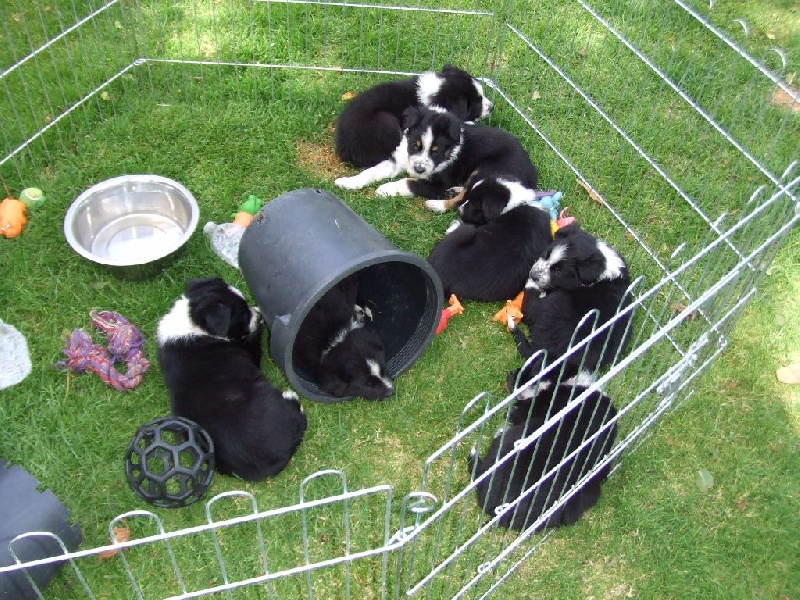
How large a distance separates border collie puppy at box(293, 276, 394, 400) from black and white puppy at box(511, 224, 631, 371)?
2.66 feet

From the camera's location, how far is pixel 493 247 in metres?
4.04

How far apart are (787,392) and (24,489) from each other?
3532 millimetres

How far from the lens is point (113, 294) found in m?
4.03

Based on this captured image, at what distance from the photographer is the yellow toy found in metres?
4.06

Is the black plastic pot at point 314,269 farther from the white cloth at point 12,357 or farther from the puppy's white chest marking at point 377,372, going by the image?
the white cloth at point 12,357

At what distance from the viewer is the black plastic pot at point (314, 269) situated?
321 cm

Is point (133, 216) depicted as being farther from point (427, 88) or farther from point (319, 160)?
point (427, 88)

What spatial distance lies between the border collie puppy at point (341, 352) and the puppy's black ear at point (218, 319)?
340 mm

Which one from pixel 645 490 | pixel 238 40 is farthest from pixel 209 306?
pixel 238 40

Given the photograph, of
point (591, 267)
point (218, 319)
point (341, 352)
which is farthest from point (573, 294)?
point (218, 319)

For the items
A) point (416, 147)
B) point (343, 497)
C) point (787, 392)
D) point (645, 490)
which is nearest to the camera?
point (343, 497)

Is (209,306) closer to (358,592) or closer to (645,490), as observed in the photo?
(358,592)

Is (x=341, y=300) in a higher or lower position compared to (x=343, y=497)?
lower

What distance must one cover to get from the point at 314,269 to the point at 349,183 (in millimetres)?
1506
